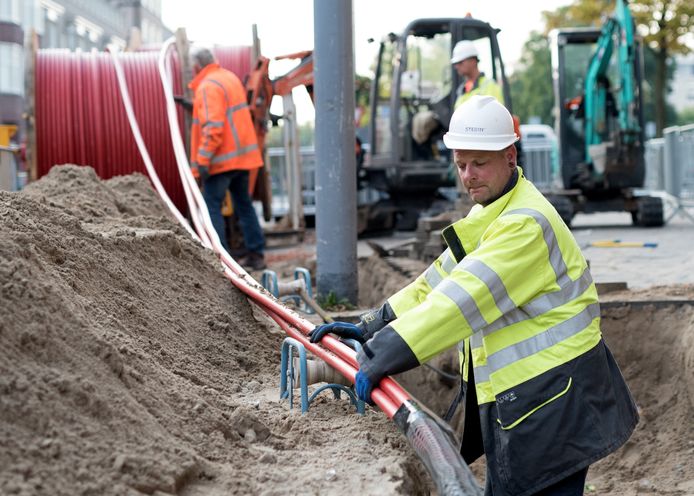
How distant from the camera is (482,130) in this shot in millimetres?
3604

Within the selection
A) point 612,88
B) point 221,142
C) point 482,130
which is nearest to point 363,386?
point 482,130

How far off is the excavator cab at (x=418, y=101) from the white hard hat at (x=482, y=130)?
1042 centimetres

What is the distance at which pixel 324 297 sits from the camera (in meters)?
7.99

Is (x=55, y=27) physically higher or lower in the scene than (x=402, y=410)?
higher

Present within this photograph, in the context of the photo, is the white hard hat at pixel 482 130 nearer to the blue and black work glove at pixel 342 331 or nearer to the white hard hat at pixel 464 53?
the blue and black work glove at pixel 342 331

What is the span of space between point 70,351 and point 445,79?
11.8 metres

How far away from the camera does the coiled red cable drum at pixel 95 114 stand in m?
11.3

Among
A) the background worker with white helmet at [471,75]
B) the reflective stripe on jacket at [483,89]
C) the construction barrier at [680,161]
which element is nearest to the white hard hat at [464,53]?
the background worker with white helmet at [471,75]

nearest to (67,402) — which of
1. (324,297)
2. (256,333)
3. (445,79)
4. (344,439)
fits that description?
(344,439)

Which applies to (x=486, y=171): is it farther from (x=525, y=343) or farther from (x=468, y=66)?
(x=468, y=66)

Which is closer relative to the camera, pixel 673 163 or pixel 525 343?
pixel 525 343

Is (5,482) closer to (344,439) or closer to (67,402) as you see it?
(67,402)

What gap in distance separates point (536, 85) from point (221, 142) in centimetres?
5030

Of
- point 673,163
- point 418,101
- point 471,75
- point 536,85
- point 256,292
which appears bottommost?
point 256,292
